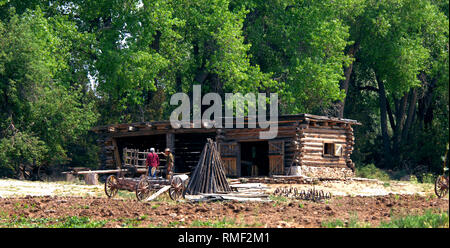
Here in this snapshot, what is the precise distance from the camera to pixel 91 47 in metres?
34.8

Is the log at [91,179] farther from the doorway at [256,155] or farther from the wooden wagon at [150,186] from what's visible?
the doorway at [256,155]

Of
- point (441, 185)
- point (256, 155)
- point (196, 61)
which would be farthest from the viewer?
point (196, 61)

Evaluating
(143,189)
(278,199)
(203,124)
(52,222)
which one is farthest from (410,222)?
(203,124)

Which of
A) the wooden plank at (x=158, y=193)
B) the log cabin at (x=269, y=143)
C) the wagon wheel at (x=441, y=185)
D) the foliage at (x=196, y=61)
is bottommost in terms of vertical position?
the wooden plank at (x=158, y=193)

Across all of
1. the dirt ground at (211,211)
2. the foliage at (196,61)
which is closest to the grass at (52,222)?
the dirt ground at (211,211)

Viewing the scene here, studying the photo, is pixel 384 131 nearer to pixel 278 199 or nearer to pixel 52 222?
pixel 278 199

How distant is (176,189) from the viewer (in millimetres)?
18672

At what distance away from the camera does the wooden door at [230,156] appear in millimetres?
29688

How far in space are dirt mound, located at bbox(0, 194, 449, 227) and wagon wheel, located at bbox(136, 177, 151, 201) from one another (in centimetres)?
117

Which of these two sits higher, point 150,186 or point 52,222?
point 150,186

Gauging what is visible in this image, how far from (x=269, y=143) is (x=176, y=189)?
11348mm

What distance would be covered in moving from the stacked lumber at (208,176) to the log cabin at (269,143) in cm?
844

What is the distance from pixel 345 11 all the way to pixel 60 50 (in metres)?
17.2
